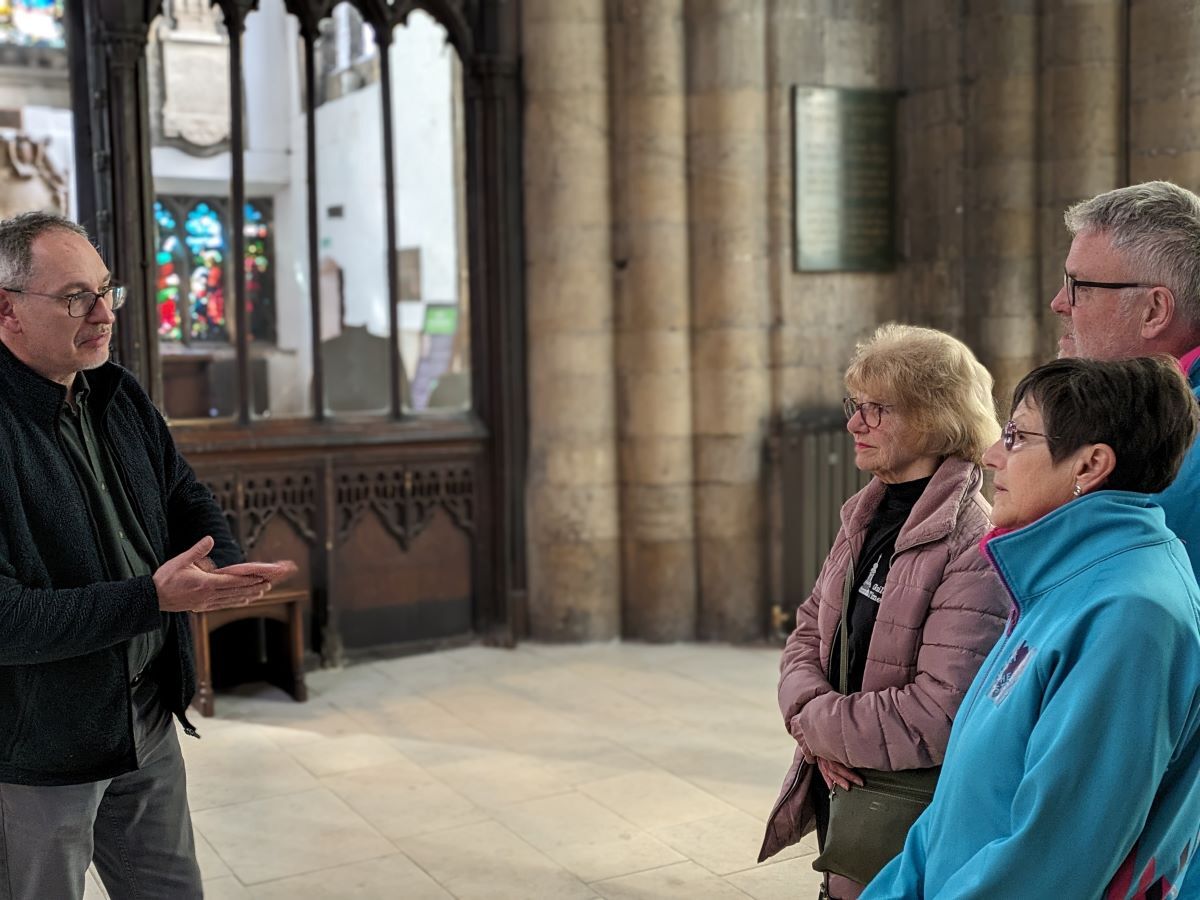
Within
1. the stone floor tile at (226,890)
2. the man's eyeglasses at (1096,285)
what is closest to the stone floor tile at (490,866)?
the stone floor tile at (226,890)

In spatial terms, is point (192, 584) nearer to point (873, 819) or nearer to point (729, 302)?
point (873, 819)

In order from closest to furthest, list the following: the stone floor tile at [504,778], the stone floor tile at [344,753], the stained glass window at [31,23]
A: the stone floor tile at [504,778]
the stone floor tile at [344,753]
the stained glass window at [31,23]

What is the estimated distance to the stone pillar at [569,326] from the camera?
622 cm

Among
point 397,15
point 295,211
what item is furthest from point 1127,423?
point 295,211

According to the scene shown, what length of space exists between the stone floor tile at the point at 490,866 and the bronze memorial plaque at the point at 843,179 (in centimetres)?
341

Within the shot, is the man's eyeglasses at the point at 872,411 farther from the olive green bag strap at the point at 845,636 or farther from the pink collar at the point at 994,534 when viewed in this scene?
the pink collar at the point at 994,534

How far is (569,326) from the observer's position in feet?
20.6

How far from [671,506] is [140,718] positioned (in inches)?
164

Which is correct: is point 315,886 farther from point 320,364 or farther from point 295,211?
point 295,211

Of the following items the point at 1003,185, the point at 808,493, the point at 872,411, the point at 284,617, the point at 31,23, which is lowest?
the point at 284,617

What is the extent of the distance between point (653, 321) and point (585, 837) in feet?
9.62

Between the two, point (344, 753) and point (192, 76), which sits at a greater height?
point (192, 76)

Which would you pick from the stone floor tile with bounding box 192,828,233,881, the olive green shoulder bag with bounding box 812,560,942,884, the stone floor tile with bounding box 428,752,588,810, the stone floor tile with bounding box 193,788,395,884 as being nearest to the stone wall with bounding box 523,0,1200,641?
the stone floor tile with bounding box 428,752,588,810

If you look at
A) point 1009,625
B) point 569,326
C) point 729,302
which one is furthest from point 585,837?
point 729,302
